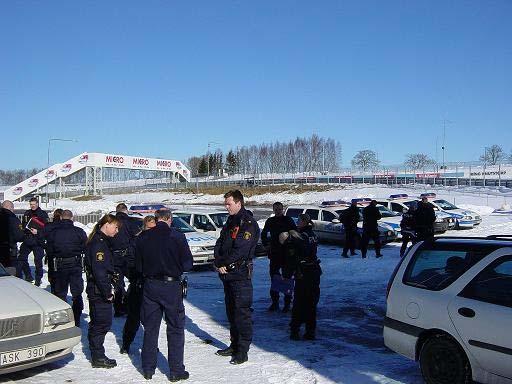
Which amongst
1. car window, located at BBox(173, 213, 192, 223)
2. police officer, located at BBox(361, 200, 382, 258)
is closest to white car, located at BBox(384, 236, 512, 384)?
police officer, located at BBox(361, 200, 382, 258)

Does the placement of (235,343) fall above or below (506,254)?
below

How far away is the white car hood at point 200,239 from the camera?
48.8 ft

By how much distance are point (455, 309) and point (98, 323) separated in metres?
3.89

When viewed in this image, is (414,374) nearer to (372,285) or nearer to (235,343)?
(235,343)

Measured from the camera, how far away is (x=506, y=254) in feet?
16.7

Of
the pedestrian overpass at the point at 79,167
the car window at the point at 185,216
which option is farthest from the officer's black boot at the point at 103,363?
the pedestrian overpass at the point at 79,167

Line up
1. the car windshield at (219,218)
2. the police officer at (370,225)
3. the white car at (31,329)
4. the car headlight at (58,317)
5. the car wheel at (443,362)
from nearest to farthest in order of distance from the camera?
the car wheel at (443,362), the white car at (31,329), the car headlight at (58,317), the police officer at (370,225), the car windshield at (219,218)

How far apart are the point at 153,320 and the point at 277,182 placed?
71.2 meters

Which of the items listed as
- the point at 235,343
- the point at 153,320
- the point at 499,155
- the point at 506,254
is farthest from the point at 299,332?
the point at 499,155

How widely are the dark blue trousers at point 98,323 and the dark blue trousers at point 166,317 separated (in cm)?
65

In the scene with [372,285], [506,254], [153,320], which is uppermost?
[506,254]

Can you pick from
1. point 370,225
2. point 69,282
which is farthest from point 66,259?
point 370,225

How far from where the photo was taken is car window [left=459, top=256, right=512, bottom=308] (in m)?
4.95

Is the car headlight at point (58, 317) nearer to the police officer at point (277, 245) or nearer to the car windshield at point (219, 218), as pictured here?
the police officer at point (277, 245)
